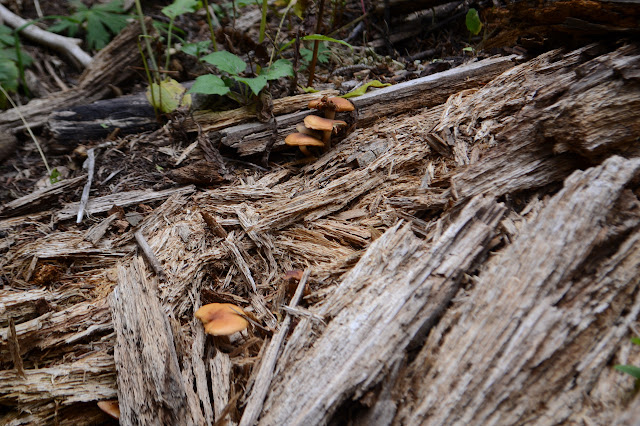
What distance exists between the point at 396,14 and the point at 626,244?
3.48 m

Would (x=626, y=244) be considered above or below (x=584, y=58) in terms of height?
below

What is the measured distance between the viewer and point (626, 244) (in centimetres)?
168

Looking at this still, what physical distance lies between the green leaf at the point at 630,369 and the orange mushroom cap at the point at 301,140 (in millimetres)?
2112

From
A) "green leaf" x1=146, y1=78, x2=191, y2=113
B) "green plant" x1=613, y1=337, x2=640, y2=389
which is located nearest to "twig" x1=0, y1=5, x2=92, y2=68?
"green leaf" x1=146, y1=78, x2=191, y2=113

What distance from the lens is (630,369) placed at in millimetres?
1382

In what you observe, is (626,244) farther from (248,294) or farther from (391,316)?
(248,294)

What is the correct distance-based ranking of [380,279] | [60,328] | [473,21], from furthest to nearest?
[473,21] < [60,328] < [380,279]

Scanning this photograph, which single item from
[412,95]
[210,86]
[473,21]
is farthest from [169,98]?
[473,21]

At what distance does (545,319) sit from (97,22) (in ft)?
16.5

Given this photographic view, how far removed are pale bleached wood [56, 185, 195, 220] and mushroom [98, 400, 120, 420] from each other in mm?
1414

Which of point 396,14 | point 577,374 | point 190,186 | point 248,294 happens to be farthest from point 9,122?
point 577,374

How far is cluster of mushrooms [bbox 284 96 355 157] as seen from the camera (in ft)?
9.40

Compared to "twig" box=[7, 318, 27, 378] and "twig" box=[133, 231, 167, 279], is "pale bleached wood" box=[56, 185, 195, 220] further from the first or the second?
"twig" box=[7, 318, 27, 378]

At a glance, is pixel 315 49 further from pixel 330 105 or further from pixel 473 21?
pixel 473 21
